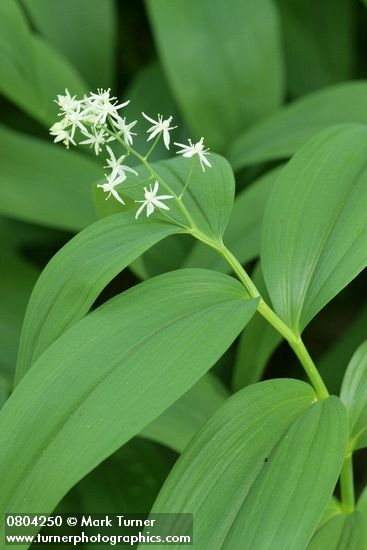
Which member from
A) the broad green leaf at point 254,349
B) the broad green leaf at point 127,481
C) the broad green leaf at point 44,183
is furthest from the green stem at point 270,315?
the broad green leaf at point 44,183

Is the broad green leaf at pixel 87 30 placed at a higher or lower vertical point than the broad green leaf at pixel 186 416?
higher

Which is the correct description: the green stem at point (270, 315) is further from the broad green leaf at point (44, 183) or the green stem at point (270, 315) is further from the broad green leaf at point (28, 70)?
the broad green leaf at point (28, 70)

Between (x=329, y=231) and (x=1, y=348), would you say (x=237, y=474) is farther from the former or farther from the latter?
(x=1, y=348)

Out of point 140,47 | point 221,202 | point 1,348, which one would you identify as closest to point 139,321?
point 221,202

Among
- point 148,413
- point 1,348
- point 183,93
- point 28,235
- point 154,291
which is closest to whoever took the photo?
point 148,413

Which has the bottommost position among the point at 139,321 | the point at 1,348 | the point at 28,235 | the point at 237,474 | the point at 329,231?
the point at 237,474

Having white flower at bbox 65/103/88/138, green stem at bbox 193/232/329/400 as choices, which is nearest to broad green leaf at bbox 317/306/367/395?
green stem at bbox 193/232/329/400

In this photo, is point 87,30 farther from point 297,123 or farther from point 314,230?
point 314,230
